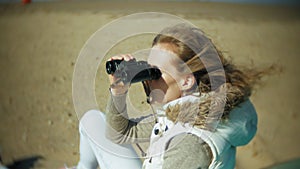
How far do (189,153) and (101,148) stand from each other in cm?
46

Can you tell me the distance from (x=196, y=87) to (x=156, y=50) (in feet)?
0.47

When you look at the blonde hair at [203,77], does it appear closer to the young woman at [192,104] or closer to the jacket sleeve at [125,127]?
the young woman at [192,104]

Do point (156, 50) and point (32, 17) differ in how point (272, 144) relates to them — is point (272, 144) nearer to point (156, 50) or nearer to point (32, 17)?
point (156, 50)

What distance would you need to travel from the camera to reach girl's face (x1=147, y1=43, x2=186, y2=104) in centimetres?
118

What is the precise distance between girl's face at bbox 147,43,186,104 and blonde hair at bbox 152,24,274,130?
19 millimetres

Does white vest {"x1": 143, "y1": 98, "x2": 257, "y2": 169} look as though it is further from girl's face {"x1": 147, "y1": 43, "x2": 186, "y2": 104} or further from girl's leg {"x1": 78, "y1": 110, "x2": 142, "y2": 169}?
girl's leg {"x1": 78, "y1": 110, "x2": 142, "y2": 169}

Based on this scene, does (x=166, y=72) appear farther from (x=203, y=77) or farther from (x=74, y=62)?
(x=74, y=62)

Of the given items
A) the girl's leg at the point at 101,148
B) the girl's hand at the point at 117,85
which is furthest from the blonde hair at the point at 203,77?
the girl's leg at the point at 101,148

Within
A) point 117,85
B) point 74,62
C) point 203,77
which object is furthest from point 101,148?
point 74,62

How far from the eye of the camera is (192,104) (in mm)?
1150

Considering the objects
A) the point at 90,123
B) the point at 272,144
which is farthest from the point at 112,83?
the point at 272,144

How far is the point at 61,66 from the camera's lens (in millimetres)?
2619

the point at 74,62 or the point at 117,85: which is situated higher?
the point at 117,85

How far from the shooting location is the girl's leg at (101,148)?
4.68 feet
